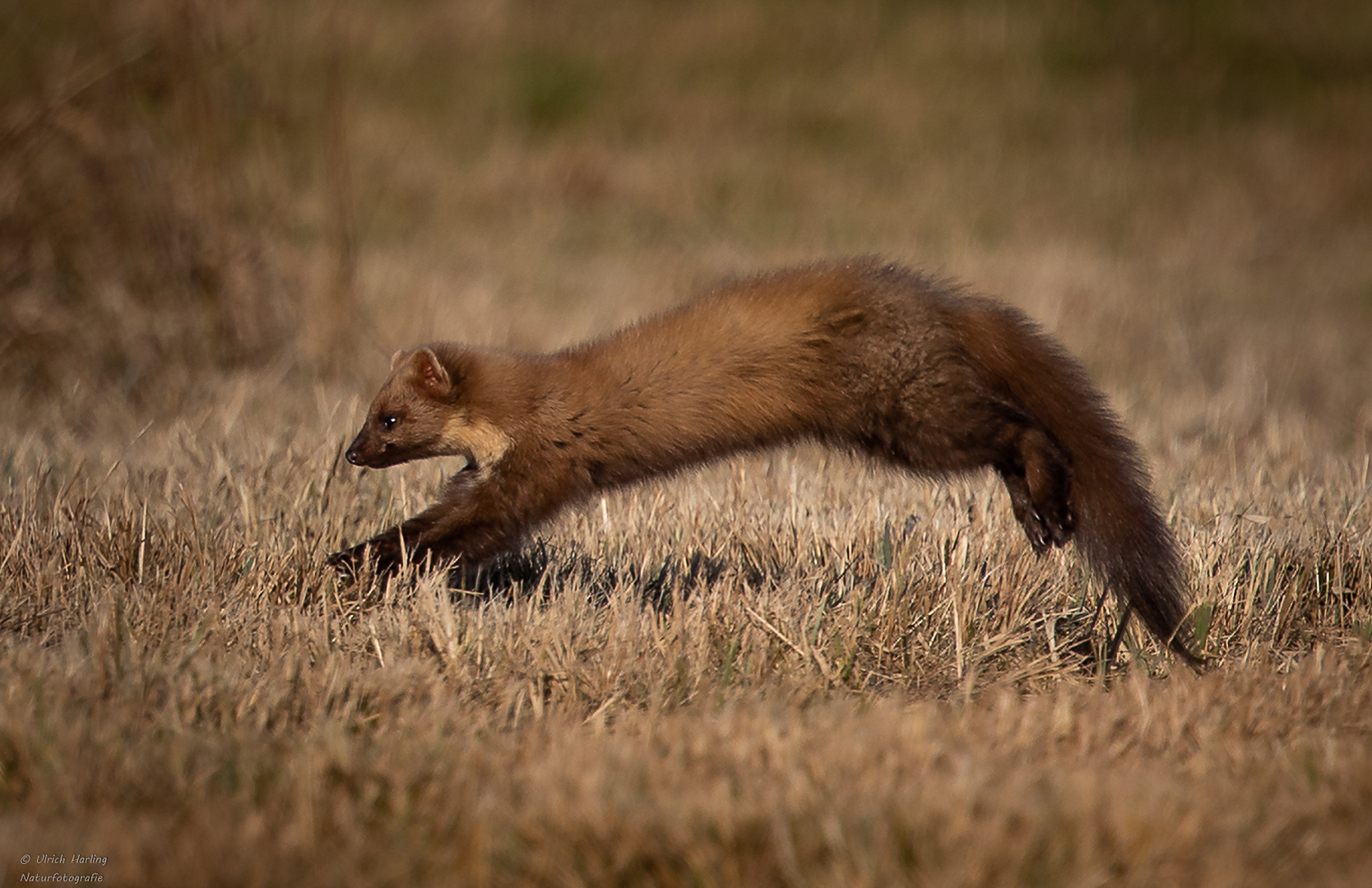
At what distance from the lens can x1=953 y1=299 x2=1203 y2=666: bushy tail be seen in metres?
3.68

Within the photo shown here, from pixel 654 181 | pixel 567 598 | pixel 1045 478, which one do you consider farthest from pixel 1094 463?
pixel 654 181

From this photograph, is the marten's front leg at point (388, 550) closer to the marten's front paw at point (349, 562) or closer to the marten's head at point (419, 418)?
the marten's front paw at point (349, 562)

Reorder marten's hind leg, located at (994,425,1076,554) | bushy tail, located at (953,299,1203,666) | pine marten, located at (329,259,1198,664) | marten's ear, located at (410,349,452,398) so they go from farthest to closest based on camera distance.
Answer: marten's ear, located at (410,349,452,398)
pine marten, located at (329,259,1198,664)
marten's hind leg, located at (994,425,1076,554)
bushy tail, located at (953,299,1203,666)

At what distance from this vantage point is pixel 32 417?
21.5ft

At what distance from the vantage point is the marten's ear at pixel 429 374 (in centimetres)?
443

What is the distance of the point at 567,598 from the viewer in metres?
3.87

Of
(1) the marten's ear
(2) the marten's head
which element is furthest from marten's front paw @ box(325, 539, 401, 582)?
(1) the marten's ear

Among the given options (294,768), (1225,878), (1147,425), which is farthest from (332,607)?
(1147,425)

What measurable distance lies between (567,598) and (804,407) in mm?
946

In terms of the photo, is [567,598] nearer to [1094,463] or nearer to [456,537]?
[456,537]

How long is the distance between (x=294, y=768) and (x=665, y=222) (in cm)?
1137

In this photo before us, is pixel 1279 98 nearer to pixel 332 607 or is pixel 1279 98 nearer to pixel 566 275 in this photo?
pixel 566 275

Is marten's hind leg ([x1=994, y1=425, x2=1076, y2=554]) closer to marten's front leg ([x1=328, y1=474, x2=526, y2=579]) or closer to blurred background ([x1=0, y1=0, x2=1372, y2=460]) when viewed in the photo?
marten's front leg ([x1=328, y1=474, x2=526, y2=579])

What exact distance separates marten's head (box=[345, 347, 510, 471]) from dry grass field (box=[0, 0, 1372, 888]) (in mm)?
284
